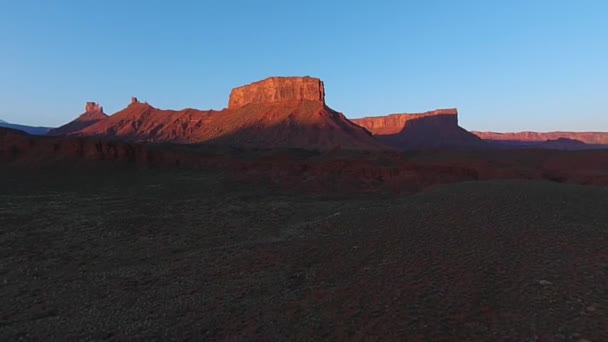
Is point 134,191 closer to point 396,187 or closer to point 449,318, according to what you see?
point 396,187

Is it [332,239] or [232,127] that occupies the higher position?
[232,127]

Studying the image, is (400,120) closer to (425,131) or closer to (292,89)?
(425,131)

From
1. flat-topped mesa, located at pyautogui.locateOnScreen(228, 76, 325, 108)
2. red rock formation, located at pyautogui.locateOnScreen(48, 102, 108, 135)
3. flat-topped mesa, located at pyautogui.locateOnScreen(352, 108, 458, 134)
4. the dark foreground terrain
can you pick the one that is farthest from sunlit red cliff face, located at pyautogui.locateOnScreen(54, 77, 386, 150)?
the dark foreground terrain

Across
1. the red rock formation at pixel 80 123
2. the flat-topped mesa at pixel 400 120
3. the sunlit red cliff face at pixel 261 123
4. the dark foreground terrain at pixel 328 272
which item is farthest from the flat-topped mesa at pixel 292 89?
the dark foreground terrain at pixel 328 272

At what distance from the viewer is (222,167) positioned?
46438mm

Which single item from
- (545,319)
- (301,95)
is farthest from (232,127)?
(545,319)

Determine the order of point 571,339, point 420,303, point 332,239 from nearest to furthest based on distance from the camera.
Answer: point 571,339 → point 420,303 → point 332,239

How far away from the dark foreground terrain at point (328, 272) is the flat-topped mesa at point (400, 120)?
500 ft

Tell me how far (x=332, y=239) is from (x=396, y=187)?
772 inches

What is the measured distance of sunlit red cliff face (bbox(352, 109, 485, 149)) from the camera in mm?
152488

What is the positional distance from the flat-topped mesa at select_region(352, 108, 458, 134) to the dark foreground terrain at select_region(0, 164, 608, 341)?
15251cm

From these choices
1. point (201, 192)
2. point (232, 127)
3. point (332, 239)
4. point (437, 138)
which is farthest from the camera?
point (437, 138)

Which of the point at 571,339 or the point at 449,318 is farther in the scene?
the point at 449,318

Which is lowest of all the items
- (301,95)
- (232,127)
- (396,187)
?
(396,187)
